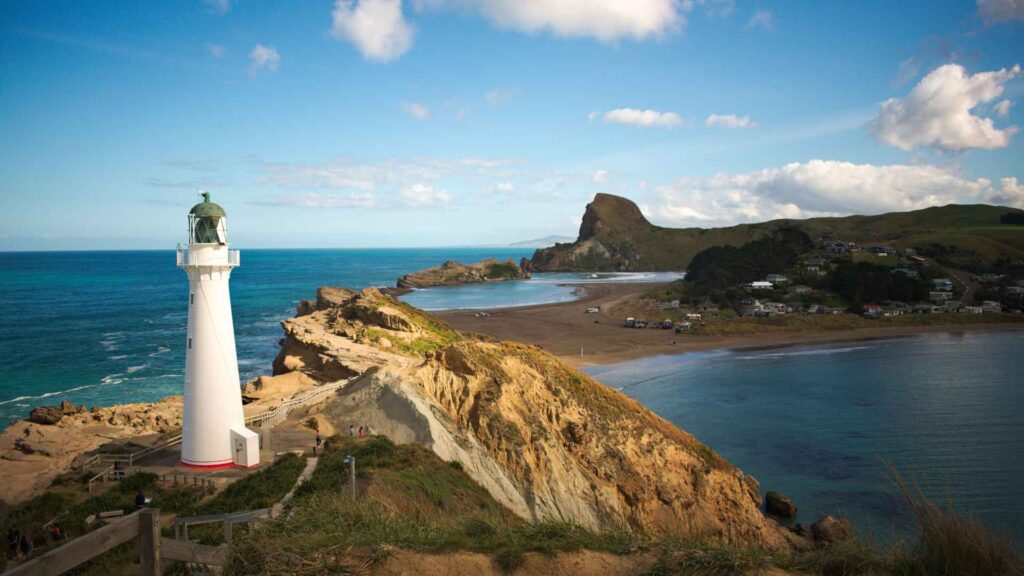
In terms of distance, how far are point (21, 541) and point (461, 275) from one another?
133 metres

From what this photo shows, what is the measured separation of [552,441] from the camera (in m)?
19.2

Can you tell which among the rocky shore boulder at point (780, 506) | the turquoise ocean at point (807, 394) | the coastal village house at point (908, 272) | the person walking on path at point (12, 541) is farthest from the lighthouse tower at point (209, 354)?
the coastal village house at point (908, 272)

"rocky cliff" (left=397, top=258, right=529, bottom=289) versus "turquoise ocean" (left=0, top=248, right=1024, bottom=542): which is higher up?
"rocky cliff" (left=397, top=258, right=529, bottom=289)

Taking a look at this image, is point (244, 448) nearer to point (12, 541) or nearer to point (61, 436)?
point (12, 541)

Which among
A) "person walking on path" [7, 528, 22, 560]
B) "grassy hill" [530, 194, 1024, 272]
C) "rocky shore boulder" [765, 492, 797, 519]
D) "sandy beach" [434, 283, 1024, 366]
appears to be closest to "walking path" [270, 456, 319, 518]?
"person walking on path" [7, 528, 22, 560]

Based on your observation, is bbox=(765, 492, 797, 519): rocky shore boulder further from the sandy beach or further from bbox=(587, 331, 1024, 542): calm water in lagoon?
the sandy beach

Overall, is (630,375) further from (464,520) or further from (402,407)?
(464,520)

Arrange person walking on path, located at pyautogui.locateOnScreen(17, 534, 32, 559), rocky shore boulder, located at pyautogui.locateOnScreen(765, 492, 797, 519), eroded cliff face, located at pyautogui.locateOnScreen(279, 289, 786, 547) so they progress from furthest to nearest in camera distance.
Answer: rocky shore boulder, located at pyautogui.locateOnScreen(765, 492, 797, 519) < eroded cliff face, located at pyautogui.locateOnScreen(279, 289, 786, 547) < person walking on path, located at pyautogui.locateOnScreen(17, 534, 32, 559)

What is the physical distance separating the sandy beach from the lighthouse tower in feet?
121

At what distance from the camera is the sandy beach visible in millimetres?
56447

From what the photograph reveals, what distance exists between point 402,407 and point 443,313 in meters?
65.2

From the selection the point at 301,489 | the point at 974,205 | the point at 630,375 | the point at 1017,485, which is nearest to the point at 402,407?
the point at 301,489

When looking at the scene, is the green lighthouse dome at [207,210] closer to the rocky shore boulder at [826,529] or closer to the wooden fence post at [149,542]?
the wooden fence post at [149,542]

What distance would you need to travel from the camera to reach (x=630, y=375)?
4594cm
